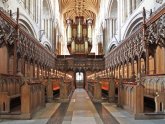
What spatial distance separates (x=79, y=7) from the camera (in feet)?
149

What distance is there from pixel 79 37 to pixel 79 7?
10.8 metres

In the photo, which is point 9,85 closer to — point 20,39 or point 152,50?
point 20,39

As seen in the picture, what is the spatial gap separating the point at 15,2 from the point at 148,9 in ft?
22.2

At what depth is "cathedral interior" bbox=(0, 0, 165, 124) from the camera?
6.55m

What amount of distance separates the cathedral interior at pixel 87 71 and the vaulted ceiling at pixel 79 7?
13645 mm

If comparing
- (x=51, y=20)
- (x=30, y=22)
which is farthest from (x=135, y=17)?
(x=51, y=20)

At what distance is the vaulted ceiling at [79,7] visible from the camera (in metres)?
42.2

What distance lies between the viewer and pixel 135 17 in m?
16.4

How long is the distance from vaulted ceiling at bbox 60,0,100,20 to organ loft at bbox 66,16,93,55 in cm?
426

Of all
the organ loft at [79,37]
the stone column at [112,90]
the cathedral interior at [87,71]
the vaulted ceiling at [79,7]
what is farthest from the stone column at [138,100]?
the vaulted ceiling at [79,7]

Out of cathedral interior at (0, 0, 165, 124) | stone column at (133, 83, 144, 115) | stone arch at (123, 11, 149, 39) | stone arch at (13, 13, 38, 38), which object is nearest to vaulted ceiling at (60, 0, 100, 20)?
cathedral interior at (0, 0, 165, 124)

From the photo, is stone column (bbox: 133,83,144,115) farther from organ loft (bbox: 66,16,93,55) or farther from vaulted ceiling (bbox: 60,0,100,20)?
vaulted ceiling (bbox: 60,0,100,20)

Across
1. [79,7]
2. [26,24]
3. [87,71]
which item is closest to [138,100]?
[26,24]

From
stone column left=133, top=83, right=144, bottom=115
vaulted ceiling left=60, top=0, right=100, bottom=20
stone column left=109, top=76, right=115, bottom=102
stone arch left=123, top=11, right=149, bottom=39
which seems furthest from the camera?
vaulted ceiling left=60, top=0, right=100, bottom=20
